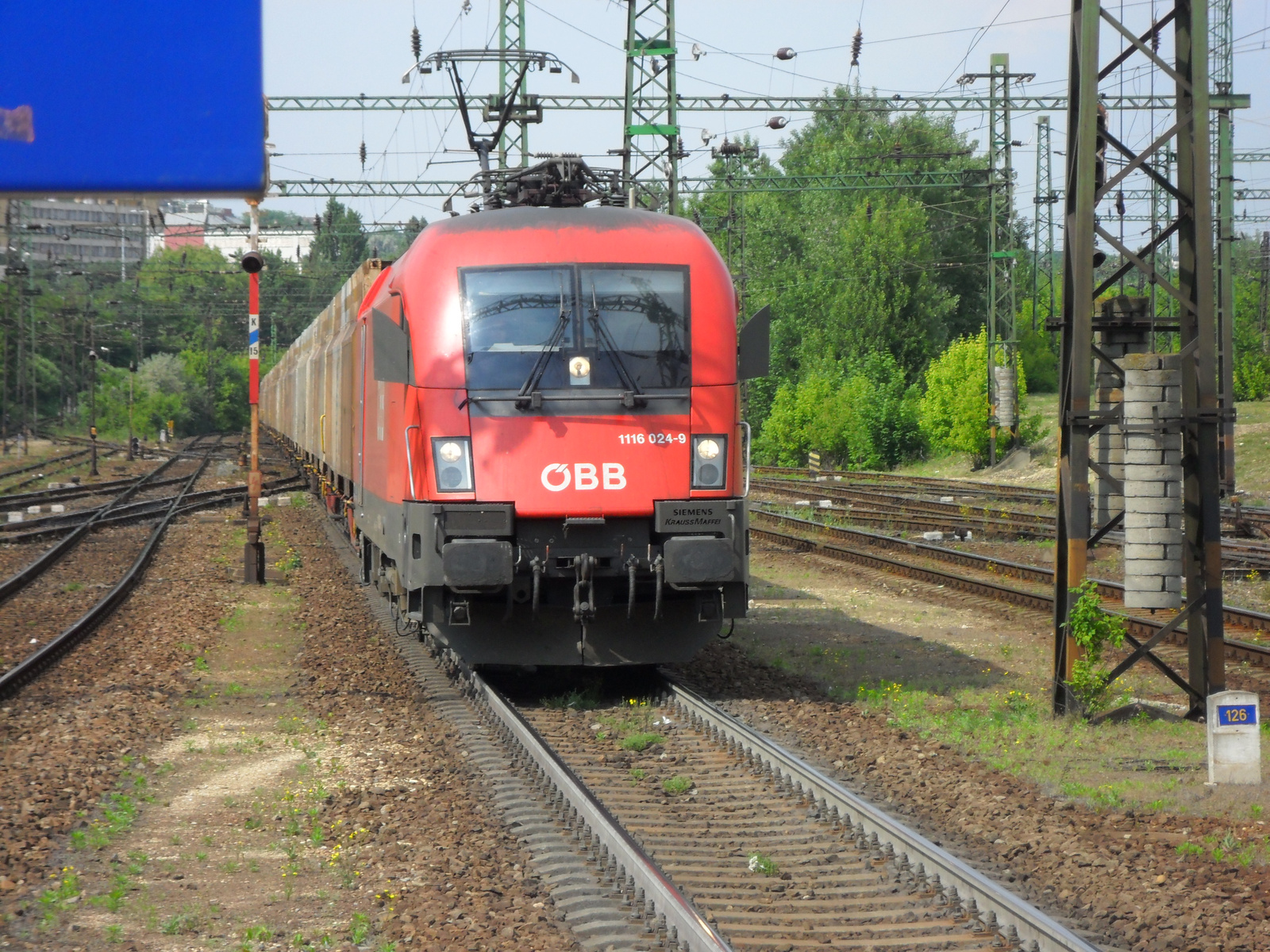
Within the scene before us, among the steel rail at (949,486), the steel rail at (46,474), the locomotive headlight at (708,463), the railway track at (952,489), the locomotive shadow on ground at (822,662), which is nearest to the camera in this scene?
the locomotive headlight at (708,463)

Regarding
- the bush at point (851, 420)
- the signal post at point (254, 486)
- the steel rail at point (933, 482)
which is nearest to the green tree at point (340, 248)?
the bush at point (851, 420)

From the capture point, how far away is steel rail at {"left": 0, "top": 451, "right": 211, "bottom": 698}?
429 inches

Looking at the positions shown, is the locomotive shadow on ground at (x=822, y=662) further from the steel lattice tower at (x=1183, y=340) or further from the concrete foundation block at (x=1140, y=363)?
the concrete foundation block at (x=1140, y=363)

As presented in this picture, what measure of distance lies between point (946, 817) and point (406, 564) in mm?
4184

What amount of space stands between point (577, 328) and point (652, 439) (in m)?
0.91

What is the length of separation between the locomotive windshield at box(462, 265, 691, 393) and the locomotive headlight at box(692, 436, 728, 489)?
1.37 feet

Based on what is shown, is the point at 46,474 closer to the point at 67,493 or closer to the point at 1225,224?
the point at 67,493

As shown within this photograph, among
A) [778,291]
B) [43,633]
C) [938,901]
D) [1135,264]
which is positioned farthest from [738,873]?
[778,291]

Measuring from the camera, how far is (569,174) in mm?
10836

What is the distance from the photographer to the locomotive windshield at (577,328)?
9.13 meters

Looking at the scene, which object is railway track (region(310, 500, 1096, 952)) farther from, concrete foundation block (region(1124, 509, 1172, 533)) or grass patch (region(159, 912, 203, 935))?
concrete foundation block (region(1124, 509, 1172, 533))

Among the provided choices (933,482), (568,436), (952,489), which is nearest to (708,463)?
(568,436)

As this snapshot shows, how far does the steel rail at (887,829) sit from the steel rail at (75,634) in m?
5.48

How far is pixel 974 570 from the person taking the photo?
1778cm
